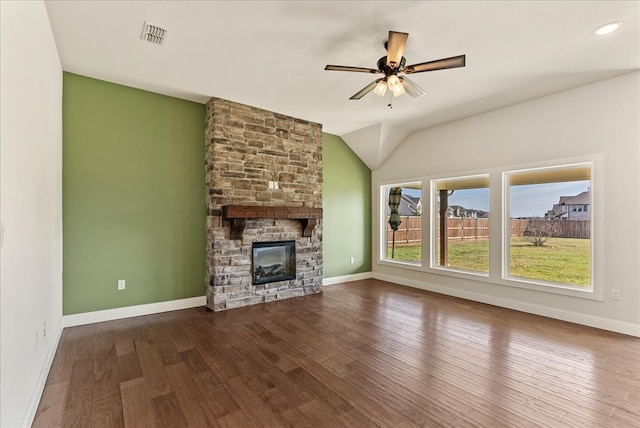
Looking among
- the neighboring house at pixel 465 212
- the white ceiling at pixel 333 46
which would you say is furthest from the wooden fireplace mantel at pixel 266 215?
the neighboring house at pixel 465 212

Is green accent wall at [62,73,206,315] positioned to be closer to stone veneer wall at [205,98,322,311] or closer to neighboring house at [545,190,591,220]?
stone veneer wall at [205,98,322,311]

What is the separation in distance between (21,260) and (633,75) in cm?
610

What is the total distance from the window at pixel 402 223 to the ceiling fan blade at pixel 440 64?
10.8ft

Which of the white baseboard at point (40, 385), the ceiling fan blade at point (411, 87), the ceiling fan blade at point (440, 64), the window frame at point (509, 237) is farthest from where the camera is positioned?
the window frame at point (509, 237)

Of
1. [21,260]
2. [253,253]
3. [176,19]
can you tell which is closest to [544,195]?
[253,253]

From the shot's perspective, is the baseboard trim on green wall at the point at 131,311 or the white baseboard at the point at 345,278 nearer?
the baseboard trim on green wall at the point at 131,311

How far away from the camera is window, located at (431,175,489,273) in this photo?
4.91 metres

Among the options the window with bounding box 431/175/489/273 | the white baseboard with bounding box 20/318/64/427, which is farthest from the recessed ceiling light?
the white baseboard with bounding box 20/318/64/427

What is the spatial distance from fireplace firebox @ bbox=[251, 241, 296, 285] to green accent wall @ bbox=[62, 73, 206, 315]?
810 millimetres

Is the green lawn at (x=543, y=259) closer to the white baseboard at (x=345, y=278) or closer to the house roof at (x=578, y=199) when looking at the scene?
the house roof at (x=578, y=199)

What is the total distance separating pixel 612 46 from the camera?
9.50 feet

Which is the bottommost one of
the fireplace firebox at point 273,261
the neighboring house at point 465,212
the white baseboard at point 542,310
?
the white baseboard at point 542,310

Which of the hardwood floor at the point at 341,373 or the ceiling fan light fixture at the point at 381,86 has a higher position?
the ceiling fan light fixture at the point at 381,86

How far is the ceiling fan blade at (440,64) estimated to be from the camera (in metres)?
2.54
